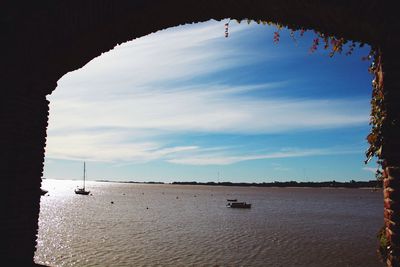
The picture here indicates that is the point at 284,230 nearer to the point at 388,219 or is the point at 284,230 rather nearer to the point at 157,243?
the point at 157,243

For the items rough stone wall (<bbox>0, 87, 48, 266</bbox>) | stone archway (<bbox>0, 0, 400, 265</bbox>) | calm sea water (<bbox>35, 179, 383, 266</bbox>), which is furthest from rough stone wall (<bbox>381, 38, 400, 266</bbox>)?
calm sea water (<bbox>35, 179, 383, 266</bbox>)

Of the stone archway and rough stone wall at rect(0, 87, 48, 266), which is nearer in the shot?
the stone archway

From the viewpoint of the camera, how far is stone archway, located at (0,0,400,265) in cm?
427

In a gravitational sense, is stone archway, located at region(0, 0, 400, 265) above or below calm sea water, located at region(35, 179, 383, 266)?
above

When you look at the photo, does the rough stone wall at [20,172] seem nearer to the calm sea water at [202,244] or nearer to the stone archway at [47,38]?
the stone archway at [47,38]

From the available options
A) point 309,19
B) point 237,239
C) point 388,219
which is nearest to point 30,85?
point 309,19

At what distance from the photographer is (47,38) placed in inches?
181

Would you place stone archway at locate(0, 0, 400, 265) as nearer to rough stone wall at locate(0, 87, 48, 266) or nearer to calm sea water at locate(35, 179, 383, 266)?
rough stone wall at locate(0, 87, 48, 266)

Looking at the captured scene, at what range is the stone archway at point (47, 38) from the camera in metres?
4.27

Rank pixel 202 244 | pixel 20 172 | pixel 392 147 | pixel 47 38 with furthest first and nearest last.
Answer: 1. pixel 202 244
2. pixel 20 172
3. pixel 47 38
4. pixel 392 147

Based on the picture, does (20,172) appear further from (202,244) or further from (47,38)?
(202,244)

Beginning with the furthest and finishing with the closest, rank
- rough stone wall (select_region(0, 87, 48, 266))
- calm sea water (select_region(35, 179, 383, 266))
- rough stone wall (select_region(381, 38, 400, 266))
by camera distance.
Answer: calm sea water (select_region(35, 179, 383, 266))
rough stone wall (select_region(0, 87, 48, 266))
rough stone wall (select_region(381, 38, 400, 266))

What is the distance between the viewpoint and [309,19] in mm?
4250

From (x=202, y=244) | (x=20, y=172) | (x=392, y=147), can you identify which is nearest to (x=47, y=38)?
(x=20, y=172)
